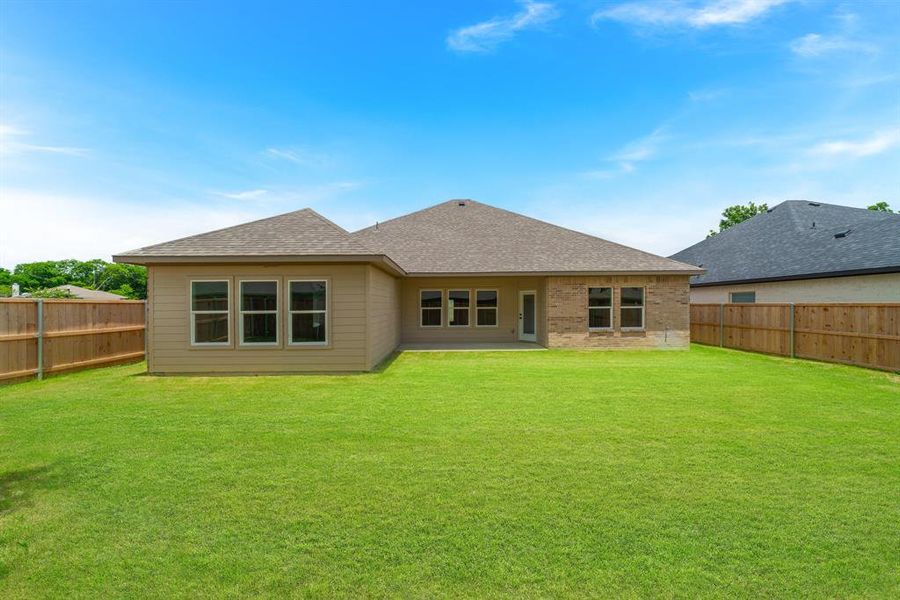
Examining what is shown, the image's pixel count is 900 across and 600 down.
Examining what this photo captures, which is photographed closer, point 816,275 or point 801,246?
point 816,275

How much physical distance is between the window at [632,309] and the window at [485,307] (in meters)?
4.99

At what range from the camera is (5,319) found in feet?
30.5

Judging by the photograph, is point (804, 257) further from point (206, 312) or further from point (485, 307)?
point (206, 312)

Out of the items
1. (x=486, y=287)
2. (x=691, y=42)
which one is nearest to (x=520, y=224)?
(x=486, y=287)

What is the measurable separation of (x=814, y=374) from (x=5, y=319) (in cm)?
1881

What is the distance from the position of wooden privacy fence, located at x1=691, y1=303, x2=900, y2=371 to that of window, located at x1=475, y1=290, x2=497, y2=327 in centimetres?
900

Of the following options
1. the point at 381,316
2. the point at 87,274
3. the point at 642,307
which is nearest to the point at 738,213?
the point at 642,307

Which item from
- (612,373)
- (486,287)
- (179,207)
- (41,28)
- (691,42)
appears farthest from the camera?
(179,207)

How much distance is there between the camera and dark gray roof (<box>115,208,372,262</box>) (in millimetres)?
10211

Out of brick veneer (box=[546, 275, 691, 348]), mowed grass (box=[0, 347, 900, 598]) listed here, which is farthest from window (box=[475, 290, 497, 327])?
mowed grass (box=[0, 347, 900, 598])

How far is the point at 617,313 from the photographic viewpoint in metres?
15.6

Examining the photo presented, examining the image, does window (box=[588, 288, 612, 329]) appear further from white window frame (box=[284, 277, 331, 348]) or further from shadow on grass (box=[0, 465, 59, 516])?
shadow on grass (box=[0, 465, 59, 516])

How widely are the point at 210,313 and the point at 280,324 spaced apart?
1.78 metres

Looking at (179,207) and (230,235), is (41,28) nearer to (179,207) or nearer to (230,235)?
(230,235)
